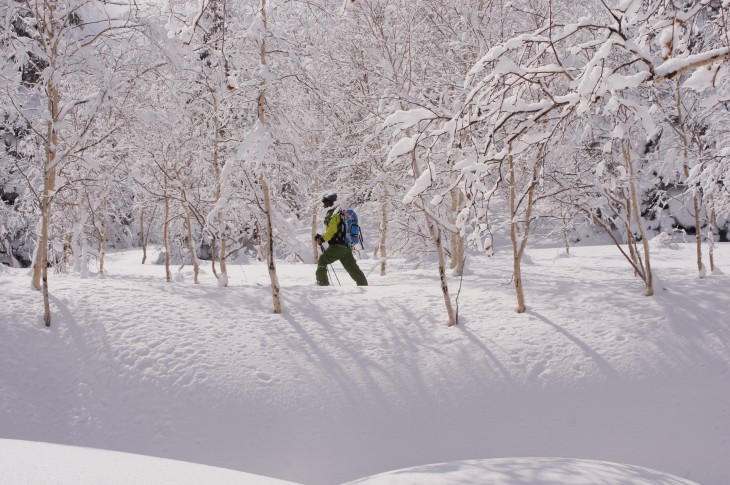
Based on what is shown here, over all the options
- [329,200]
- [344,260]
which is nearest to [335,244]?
[344,260]

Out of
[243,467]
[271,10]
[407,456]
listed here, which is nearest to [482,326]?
[407,456]

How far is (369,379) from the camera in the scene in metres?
5.98

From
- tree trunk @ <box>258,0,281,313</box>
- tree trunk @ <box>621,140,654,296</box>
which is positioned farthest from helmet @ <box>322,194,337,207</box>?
tree trunk @ <box>621,140,654,296</box>

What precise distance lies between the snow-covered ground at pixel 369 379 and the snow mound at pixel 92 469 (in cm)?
302

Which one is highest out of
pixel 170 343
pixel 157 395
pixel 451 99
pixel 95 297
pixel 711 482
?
pixel 451 99

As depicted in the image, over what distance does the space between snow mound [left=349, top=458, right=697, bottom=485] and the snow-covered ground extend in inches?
90.9

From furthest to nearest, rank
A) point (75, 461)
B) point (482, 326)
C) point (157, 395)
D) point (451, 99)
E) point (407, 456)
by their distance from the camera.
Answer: point (451, 99), point (482, 326), point (157, 395), point (407, 456), point (75, 461)

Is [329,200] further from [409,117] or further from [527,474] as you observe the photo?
[527,474]

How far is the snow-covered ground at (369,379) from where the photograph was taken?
5.21m

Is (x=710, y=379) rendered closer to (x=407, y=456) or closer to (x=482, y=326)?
(x=482, y=326)

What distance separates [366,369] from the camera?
6.14 m

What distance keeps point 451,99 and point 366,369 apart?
4.57 metres

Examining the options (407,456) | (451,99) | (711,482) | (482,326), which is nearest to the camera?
(711,482)

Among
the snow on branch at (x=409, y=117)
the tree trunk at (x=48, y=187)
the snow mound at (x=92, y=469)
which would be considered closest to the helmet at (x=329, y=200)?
the tree trunk at (x=48, y=187)
